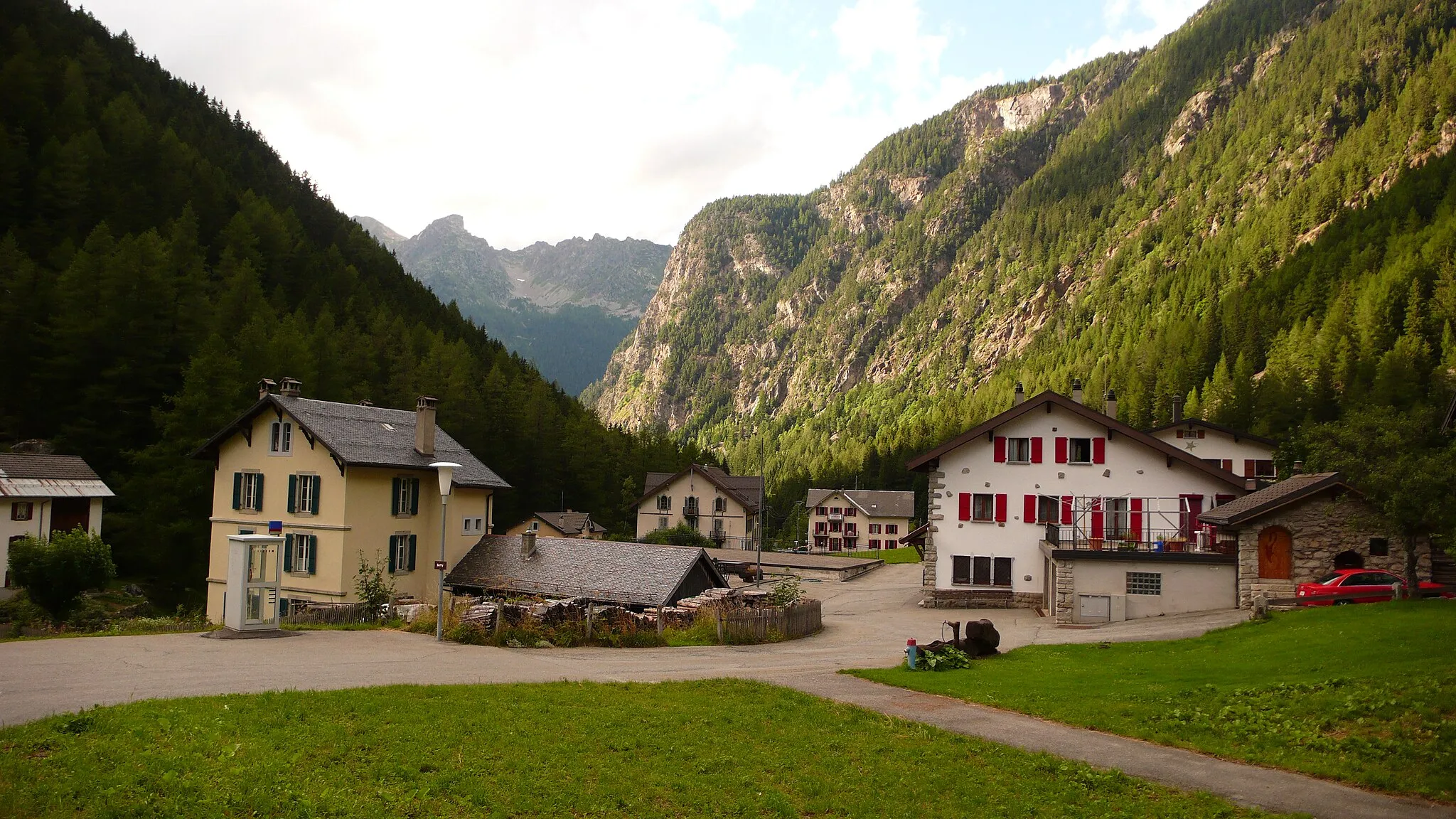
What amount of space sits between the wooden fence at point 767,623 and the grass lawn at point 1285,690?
22.4 feet

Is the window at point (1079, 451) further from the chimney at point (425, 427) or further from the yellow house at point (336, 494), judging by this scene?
the chimney at point (425, 427)

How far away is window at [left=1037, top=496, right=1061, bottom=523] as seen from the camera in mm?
39719

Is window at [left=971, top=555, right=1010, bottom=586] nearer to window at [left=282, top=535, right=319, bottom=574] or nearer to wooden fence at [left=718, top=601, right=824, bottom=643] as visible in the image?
wooden fence at [left=718, top=601, right=824, bottom=643]

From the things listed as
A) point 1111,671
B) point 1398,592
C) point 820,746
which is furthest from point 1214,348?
point 820,746

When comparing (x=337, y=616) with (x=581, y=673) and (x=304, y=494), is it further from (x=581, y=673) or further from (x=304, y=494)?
(x=581, y=673)

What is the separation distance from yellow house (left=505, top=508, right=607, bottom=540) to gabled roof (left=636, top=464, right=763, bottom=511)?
32.4 ft

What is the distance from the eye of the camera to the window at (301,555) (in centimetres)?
3438

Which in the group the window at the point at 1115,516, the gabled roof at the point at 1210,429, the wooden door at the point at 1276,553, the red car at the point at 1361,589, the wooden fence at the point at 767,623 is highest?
the gabled roof at the point at 1210,429

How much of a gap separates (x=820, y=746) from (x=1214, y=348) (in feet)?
460

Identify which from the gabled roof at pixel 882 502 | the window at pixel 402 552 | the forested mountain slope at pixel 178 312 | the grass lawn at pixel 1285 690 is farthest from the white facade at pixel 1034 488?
the gabled roof at pixel 882 502

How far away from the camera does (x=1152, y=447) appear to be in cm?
3928

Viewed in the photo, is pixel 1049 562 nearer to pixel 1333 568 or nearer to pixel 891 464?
pixel 1333 568

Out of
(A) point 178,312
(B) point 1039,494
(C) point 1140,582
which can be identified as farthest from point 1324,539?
(A) point 178,312

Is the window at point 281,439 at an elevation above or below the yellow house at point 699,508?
above
